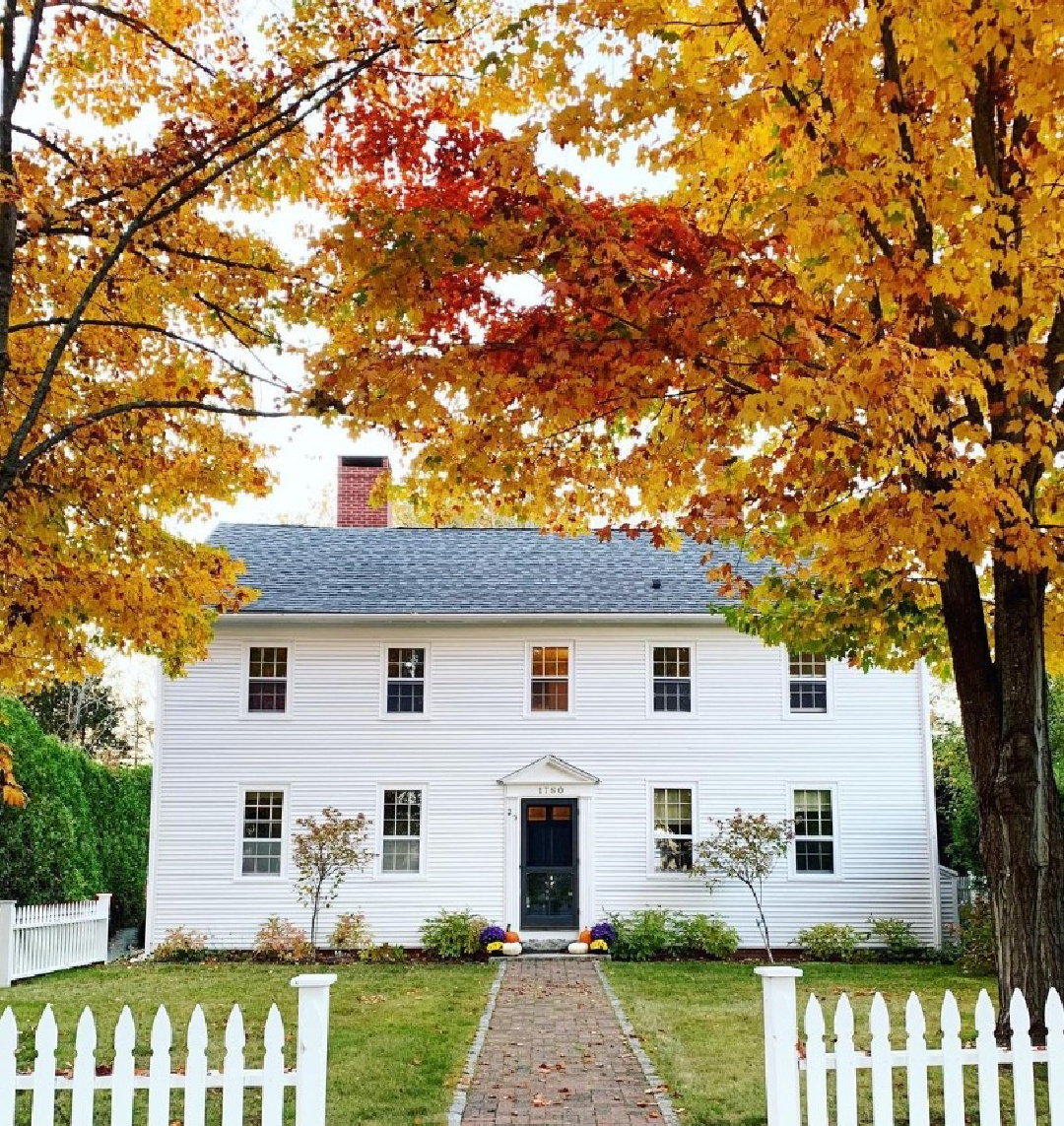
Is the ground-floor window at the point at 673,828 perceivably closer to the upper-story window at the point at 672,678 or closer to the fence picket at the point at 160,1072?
the upper-story window at the point at 672,678

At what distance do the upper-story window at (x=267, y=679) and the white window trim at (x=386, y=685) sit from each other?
5.57 ft

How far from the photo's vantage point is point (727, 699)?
66.7ft

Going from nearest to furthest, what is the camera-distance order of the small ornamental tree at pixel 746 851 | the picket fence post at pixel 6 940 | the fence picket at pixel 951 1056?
the fence picket at pixel 951 1056 < the picket fence post at pixel 6 940 < the small ornamental tree at pixel 746 851

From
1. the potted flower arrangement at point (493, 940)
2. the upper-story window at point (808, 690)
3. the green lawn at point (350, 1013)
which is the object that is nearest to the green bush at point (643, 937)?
the potted flower arrangement at point (493, 940)

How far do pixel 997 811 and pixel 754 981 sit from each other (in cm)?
848

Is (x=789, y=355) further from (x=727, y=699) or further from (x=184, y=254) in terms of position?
(x=727, y=699)

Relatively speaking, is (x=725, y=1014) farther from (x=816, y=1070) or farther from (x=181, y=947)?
(x=181, y=947)

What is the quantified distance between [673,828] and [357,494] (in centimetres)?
993

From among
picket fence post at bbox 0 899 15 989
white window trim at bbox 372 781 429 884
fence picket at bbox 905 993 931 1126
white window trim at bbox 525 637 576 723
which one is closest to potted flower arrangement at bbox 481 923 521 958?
white window trim at bbox 372 781 429 884

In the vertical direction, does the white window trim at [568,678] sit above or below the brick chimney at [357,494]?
below

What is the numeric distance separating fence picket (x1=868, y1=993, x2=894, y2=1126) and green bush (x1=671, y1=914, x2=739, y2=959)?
13.9m

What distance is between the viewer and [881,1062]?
17.0ft

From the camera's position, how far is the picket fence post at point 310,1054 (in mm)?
5172

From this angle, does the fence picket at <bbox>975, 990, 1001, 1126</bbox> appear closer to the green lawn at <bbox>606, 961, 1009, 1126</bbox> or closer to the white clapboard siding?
the green lawn at <bbox>606, 961, 1009, 1126</bbox>
